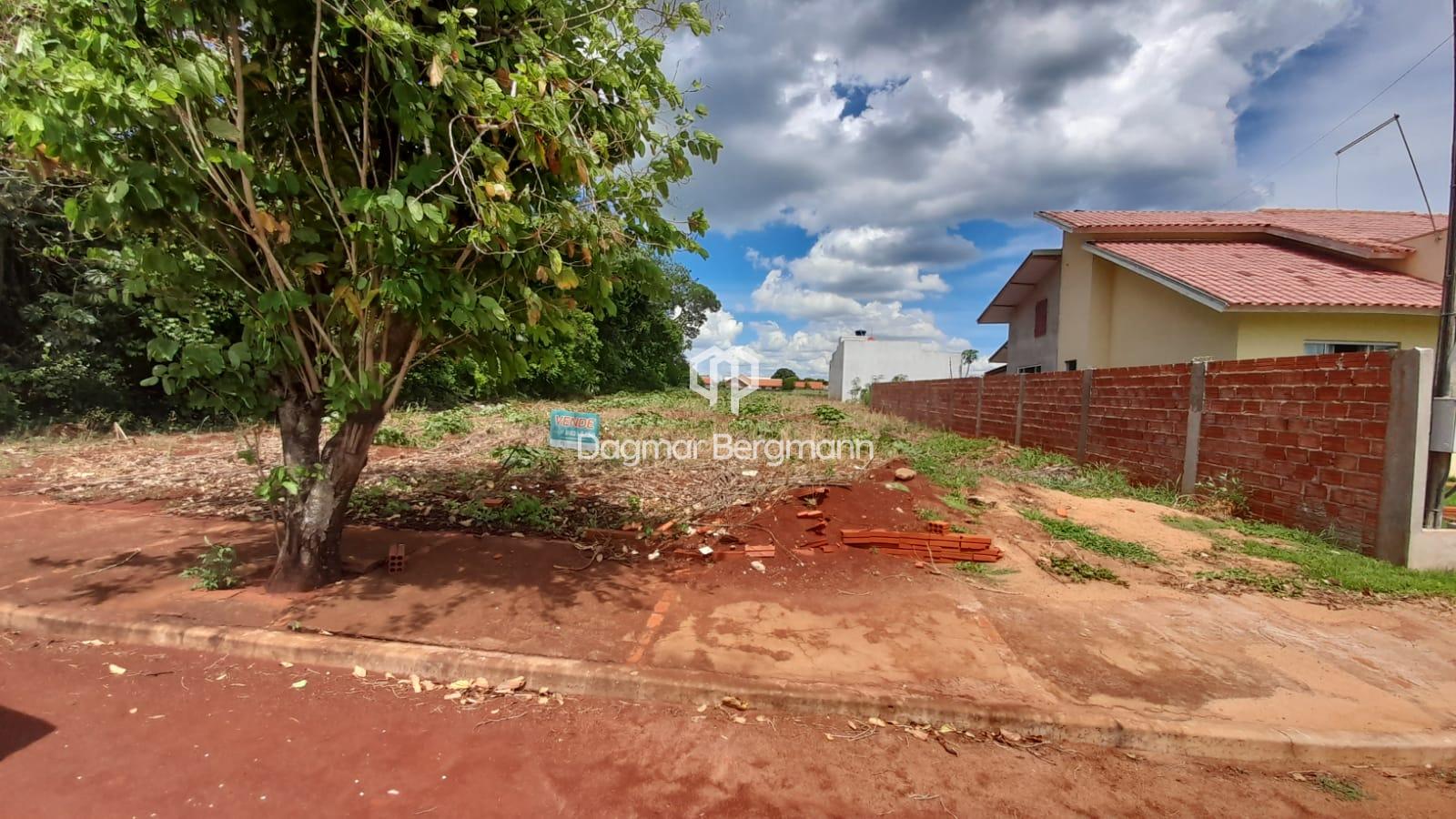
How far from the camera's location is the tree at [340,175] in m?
2.59

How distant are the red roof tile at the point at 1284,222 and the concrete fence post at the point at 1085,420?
248 inches

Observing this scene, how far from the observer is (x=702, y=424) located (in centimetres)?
1030

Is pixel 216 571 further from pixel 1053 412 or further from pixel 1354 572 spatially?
pixel 1053 412

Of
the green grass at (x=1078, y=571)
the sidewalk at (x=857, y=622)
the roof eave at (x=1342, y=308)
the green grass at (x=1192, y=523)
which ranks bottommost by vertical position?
the sidewalk at (x=857, y=622)

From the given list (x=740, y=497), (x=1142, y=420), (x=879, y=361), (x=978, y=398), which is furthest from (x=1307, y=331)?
(x=879, y=361)

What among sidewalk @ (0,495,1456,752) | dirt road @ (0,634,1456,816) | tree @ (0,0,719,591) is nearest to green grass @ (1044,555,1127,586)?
sidewalk @ (0,495,1456,752)

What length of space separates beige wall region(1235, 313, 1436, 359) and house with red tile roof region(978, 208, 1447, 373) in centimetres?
1

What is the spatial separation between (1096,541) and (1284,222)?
13079mm

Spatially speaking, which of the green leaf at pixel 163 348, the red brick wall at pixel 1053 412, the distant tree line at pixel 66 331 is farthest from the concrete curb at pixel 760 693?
the red brick wall at pixel 1053 412

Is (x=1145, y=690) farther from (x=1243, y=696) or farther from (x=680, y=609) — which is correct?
(x=680, y=609)

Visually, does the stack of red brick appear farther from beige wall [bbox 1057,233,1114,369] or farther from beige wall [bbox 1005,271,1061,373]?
beige wall [bbox 1005,271,1061,373]

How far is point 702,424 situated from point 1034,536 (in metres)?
6.16

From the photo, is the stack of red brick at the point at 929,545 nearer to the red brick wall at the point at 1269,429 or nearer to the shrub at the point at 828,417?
the red brick wall at the point at 1269,429

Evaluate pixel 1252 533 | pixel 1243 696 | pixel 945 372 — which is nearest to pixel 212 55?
pixel 1243 696
